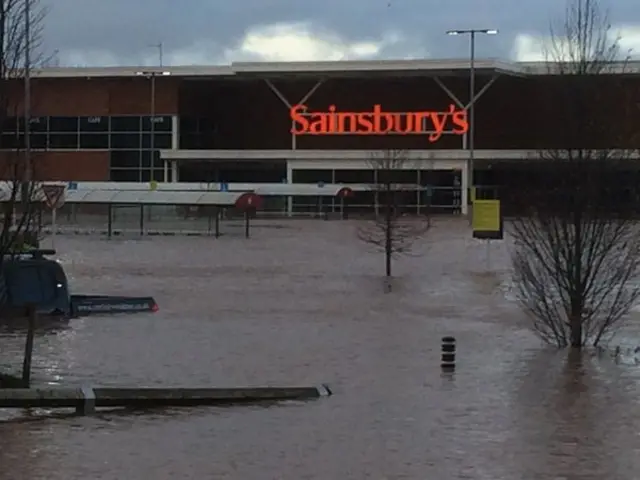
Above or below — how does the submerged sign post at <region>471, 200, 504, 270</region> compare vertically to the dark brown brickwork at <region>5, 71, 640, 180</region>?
below

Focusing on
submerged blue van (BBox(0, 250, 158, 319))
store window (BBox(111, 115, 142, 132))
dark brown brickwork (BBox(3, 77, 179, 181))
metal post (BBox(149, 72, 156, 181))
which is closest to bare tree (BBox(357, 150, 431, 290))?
submerged blue van (BBox(0, 250, 158, 319))

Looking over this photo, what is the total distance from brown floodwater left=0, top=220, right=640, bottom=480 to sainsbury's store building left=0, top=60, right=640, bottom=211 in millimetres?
55610

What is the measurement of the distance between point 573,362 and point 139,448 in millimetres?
8562

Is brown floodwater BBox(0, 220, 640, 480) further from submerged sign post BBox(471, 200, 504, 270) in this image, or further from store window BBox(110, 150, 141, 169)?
store window BBox(110, 150, 141, 169)

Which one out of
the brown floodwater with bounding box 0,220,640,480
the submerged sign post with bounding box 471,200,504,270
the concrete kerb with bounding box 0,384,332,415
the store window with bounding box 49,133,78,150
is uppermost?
the store window with bounding box 49,133,78,150

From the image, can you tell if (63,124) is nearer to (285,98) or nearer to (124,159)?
(124,159)

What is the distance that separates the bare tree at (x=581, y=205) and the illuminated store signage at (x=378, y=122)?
6911cm

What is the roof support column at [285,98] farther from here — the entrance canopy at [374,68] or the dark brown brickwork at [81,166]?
the dark brown brickwork at [81,166]

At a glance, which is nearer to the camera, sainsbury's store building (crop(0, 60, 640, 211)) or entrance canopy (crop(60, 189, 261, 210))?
entrance canopy (crop(60, 189, 261, 210))

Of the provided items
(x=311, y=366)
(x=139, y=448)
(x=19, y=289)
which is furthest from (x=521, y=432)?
(x=19, y=289)

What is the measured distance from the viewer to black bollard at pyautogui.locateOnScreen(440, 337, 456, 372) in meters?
18.1

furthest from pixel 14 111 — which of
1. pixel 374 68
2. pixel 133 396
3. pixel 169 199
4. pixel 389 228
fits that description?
pixel 374 68

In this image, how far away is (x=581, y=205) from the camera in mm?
19297

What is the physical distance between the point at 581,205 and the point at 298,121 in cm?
7317
